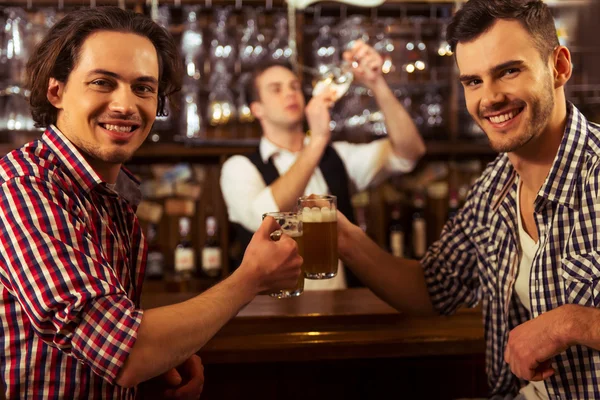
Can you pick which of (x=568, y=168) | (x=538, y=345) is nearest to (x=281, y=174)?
(x=568, y=168)

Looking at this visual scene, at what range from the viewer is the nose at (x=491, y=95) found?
1.54m

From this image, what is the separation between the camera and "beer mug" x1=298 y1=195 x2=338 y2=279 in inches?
61.8

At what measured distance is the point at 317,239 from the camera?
5.17 feet

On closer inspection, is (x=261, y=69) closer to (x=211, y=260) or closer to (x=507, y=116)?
(x=211, y=260)

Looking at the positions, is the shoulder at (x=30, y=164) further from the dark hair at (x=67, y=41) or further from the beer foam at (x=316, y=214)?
the beer foam at (x=316, y=214)

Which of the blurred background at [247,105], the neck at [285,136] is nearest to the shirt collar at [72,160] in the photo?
the neck at [285,136]

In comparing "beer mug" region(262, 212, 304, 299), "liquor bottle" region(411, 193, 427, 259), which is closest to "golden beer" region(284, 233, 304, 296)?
"beer mug" region(262, 212, 304, 299)

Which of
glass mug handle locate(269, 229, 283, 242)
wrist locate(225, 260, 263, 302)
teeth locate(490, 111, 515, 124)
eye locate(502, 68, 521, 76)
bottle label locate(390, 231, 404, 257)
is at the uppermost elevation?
eye locate(502, 68, 521, 76)

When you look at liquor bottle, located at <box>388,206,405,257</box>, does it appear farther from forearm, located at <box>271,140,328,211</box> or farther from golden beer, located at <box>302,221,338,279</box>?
golden beer, located at <box>302,221,338,279</box>

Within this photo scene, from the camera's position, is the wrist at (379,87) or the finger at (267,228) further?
the wrist at (379,87)

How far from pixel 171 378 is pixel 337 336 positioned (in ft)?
1.62

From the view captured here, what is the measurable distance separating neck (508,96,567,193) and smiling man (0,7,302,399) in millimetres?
655

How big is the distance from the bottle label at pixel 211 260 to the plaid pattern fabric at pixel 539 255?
2.06 metres

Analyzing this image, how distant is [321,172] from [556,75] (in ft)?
5.72
